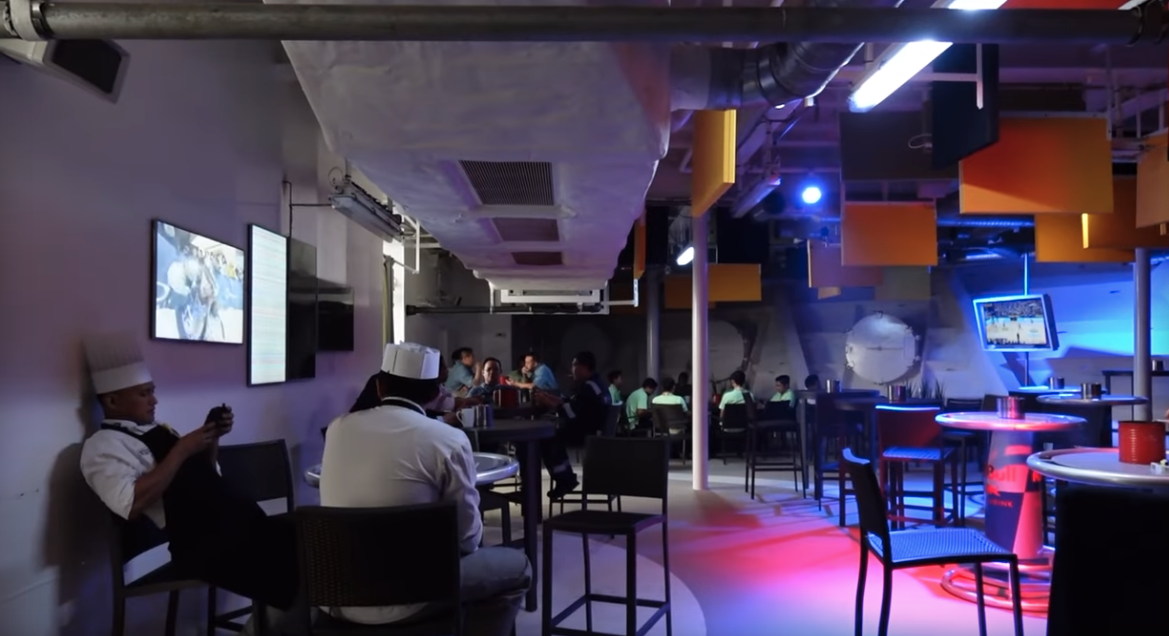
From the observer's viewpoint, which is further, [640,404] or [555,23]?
[640,404]

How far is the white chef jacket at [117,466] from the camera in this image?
8.38ft

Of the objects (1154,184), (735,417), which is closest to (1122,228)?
(1154,184)

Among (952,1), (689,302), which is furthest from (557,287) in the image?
(952,1)

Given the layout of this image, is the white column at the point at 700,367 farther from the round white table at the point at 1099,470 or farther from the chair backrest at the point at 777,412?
the round white table at the point at 1099,470

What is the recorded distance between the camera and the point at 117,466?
2602 millimetres

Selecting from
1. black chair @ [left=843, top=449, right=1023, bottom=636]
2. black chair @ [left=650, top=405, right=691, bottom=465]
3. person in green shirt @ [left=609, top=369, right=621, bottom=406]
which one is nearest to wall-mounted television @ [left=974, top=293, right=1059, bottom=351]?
black chair @ [left=650, top=405, right=691, bottom=465]

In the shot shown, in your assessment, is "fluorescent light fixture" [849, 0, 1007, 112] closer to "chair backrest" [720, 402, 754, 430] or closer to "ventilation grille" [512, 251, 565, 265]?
"ventilation grille" [512, 251, 565, 265]

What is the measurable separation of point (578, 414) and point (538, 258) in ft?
4.36

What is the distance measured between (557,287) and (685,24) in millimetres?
6470

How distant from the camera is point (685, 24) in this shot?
198cm

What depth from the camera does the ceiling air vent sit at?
584 cm

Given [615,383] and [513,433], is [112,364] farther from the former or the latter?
[615,383]

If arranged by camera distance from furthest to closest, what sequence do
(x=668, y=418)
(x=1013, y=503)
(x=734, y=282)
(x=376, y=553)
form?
(x=734, y=282) → (x=668, y=418) → (x=1013, y=503) → (x=376, y=553)

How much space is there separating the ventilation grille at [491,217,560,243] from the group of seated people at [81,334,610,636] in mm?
1960
